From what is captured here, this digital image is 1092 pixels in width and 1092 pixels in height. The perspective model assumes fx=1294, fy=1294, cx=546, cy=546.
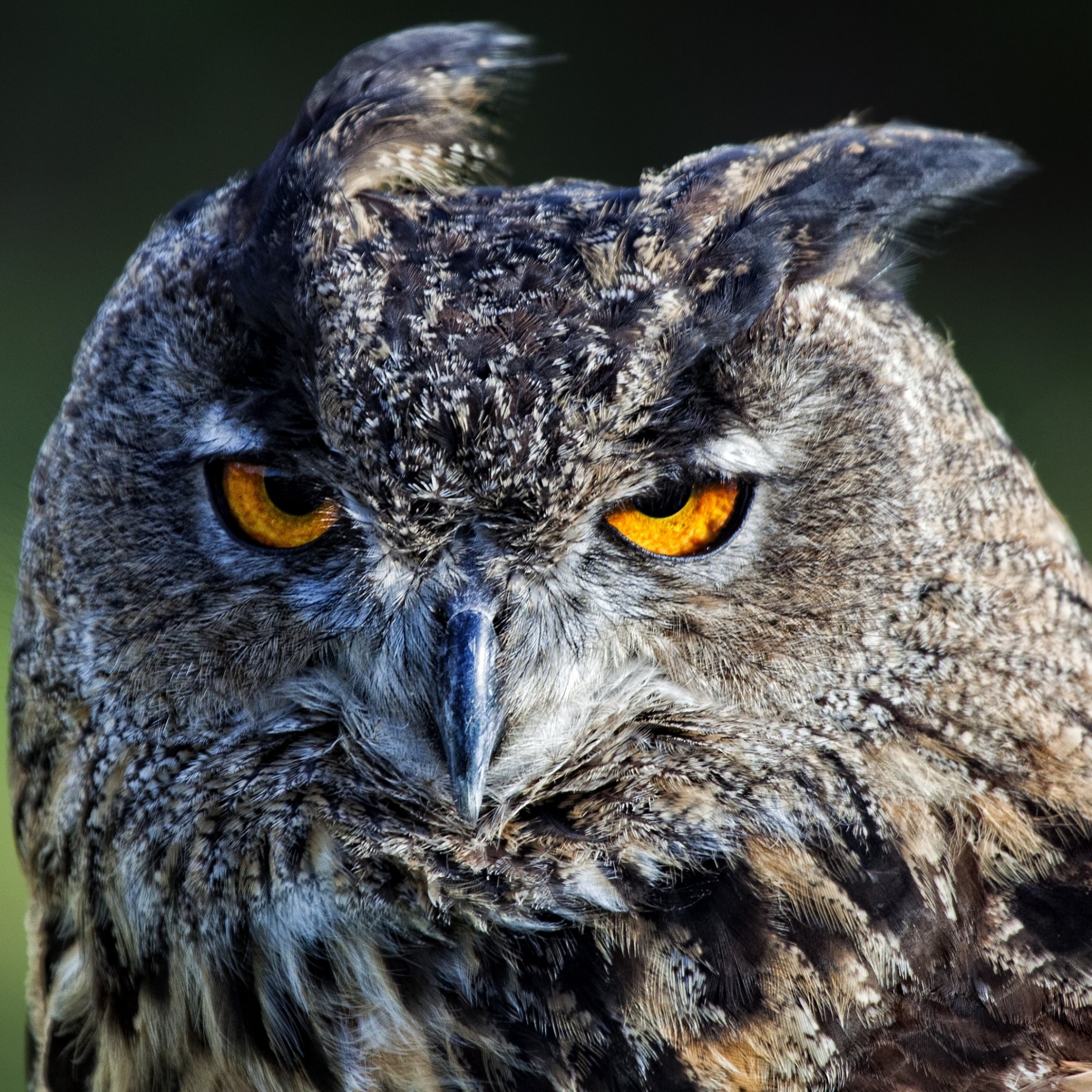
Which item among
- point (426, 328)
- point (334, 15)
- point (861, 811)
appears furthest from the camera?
point (334, 15)

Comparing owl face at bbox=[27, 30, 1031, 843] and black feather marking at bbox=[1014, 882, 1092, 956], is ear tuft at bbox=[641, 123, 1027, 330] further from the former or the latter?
black feather marking at bbox=[1014, 882, 1092, 956]

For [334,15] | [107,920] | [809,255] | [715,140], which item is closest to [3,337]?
[334,15]

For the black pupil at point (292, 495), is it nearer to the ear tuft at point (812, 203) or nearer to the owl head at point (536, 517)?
the owl head at point (536, 517)

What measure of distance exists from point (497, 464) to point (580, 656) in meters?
0.21

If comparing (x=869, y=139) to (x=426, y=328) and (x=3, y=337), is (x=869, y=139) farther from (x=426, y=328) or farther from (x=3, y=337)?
(x=3, y=337)

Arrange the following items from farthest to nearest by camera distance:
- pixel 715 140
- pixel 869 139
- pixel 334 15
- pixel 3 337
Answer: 1. pixel 334 15
2. pixel 715 140
3. pixel 3 337
4. pixel 869 139

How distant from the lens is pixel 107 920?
1397 millimetres

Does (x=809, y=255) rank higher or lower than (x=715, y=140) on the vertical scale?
lower

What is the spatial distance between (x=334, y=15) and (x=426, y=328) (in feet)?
17.9

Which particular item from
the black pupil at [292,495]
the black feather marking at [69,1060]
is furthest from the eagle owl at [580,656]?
the black feather marking at [69,1060]

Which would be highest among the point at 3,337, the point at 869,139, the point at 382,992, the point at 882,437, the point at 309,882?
Result: the point at 3,337

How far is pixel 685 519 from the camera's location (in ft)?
3.98

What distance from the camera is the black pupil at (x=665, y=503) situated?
3.94ft

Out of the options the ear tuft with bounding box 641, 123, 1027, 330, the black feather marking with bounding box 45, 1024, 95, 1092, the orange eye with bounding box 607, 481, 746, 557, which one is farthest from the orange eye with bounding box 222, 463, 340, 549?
the black feather marking with bounding box 45, 1024, 95, 1092
